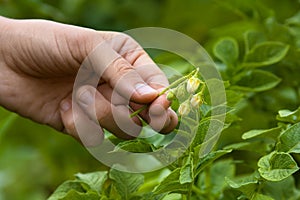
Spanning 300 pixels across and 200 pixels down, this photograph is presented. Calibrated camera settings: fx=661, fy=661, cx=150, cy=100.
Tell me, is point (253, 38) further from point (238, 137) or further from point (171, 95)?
point (171, 95)

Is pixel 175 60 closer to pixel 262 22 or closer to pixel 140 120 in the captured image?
pixel 262 22

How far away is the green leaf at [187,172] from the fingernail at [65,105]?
36 cm

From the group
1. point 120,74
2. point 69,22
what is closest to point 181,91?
point 120,74

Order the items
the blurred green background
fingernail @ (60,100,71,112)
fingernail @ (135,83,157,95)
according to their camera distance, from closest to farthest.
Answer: fingernail @ (135,83,157,95) < fingernail @ (60,100,71,112) < the blurred green background

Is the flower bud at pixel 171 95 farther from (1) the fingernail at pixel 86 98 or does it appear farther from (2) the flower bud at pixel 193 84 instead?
(1) the fingernail at pixel 86 98

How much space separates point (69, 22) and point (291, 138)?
1182mm

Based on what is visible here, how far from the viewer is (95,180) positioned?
33.1 inches

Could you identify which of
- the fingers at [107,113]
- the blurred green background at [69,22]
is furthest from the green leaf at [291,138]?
the blurred green background at [69,22]

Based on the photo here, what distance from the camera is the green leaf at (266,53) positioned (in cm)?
99

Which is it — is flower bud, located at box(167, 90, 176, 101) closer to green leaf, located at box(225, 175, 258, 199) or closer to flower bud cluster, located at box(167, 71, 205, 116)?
flower bud cluster, located at box(167, 71, 205, 116)

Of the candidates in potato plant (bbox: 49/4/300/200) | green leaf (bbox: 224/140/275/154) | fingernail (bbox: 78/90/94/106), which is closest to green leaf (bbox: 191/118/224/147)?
potato plant (bbox: 49/4/300/200)

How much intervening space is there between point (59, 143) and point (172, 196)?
962 mm

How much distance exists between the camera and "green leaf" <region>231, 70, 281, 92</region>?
955mm

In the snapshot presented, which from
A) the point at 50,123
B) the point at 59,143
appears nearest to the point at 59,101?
the point at 50,123
